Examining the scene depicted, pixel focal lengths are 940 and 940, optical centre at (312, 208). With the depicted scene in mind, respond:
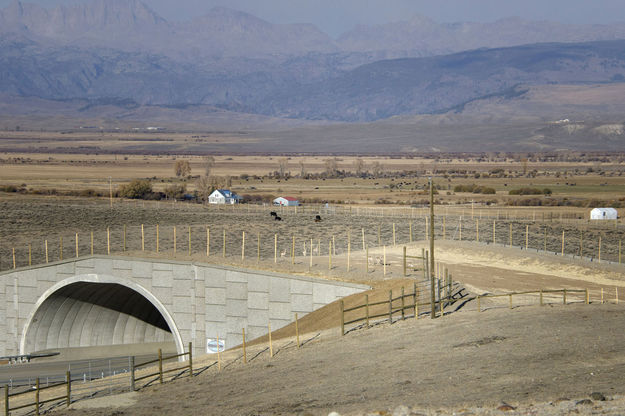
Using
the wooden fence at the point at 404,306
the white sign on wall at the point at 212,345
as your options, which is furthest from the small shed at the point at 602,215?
the white sign on wall at the point at 212,345

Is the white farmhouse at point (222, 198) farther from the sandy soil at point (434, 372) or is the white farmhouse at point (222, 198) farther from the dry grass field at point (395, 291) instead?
the sandy soil at point (434, 372)

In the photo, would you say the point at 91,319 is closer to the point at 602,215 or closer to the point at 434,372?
the point at 434,372

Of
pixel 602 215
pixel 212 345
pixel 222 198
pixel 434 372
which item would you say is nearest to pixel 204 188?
pixel 222 198

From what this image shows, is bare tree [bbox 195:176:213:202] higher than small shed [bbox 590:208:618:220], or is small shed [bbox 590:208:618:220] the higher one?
bare tree [bbox 195:176:213:202]

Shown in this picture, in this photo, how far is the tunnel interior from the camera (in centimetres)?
4950

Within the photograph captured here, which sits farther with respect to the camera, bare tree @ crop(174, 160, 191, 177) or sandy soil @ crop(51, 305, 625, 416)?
bare tree @ crop(174, 160, 191, 177)

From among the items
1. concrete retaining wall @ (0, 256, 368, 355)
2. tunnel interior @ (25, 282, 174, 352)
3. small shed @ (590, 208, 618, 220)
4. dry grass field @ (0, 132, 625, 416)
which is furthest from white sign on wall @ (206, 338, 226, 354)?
small shed @ (590, 208, 618, 220)

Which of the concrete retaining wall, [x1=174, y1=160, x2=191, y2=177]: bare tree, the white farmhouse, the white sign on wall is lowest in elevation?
the white sign on wall

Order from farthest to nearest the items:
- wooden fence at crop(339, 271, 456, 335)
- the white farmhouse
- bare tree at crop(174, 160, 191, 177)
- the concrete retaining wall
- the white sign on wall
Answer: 1. bare tree at crop(174, 160, 191, 177)
2. the white farmhouse
3. the white sign on wall
4. the concrete retaining wall
5. wooden fence at crop(339, 271, 456, 335)

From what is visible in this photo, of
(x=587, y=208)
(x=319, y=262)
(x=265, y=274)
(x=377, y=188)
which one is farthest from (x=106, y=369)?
(x=377, y=188)

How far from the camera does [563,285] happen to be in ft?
144

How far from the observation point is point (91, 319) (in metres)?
51.9

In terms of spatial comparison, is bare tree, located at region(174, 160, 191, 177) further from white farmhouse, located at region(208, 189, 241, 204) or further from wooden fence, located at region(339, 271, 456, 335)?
wooden fence, located at region(339, 271, 456, 335)

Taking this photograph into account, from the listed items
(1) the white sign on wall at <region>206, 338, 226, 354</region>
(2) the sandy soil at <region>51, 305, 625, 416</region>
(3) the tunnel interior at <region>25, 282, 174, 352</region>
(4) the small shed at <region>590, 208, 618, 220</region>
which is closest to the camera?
(2) the sandy soil at <region>51, 305, 625, 416</region>
